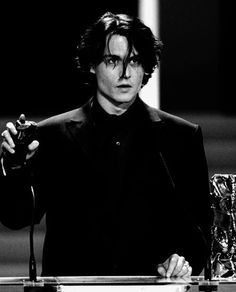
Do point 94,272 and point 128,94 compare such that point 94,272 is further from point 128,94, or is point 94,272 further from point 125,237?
point 128,94

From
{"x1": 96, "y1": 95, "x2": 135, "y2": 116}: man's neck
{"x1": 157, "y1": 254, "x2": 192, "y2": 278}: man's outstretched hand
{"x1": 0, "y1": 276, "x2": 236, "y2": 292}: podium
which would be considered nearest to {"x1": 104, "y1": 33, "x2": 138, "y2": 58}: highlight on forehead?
{"x1": 96, "y1": 95, "x2": 135, "y2": 116}: man's neck

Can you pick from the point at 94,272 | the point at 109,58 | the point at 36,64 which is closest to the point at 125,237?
the point at 94,272

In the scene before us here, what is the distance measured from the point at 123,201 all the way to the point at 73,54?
181 cm

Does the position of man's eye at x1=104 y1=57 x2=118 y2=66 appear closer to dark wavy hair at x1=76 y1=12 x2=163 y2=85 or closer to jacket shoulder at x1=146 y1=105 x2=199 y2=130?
dark wavy hair at x1=76 y1=12 x2=163 y2=85

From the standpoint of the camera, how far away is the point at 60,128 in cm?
272

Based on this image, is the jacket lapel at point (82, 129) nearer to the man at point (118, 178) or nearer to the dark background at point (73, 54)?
the man at point (118, 178)

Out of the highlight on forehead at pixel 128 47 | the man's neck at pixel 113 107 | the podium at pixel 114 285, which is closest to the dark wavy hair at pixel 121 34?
the highlight on forehead at pixel 128 47

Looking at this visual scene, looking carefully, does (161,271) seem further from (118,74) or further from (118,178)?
(118,74)

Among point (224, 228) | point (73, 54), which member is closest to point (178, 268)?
point (224, 228)

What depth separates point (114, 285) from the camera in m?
2.06

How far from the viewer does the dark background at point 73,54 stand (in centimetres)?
409

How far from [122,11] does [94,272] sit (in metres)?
1.97

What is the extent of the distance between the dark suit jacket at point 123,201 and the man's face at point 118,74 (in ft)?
0.42

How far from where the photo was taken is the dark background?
4.09 m
